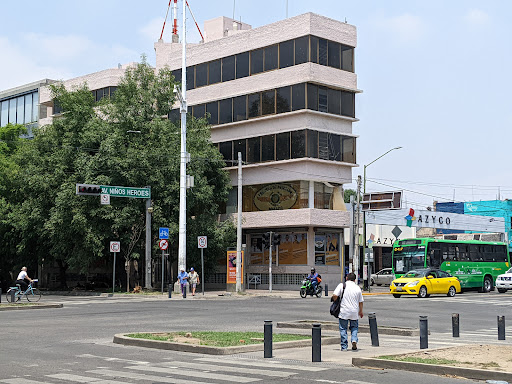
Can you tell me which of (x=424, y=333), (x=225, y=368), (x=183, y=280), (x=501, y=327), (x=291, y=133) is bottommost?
(x=225, y=368)

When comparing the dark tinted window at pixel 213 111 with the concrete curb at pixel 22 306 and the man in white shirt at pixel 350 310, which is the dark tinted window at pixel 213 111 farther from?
the man in white shirt at pixel 350 310

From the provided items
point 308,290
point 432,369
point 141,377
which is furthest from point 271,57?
point 141,377

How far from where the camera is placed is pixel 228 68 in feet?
173

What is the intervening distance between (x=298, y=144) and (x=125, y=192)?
530 inches

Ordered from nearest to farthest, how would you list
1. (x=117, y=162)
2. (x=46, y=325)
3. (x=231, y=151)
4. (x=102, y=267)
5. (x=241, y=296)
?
(x=46, y=325) → (x=241, y=296) → (x=117, y=162) → (x=231, y=151) → (x=102, y=267)

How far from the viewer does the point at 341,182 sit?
165 feet

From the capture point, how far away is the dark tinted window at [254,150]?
50.6m

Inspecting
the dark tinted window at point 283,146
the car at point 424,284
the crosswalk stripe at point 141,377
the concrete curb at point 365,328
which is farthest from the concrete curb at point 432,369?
the dark tinted window at point 283,146

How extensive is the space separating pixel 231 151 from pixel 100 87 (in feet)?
46.4

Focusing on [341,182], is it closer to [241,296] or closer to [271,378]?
[241,296]

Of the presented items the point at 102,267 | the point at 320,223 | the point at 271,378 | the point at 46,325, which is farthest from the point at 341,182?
the point at 271,378

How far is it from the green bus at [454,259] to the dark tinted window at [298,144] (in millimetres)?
8667

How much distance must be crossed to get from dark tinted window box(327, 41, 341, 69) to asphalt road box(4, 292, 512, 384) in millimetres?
22043

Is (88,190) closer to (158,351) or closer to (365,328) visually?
(365,328)
